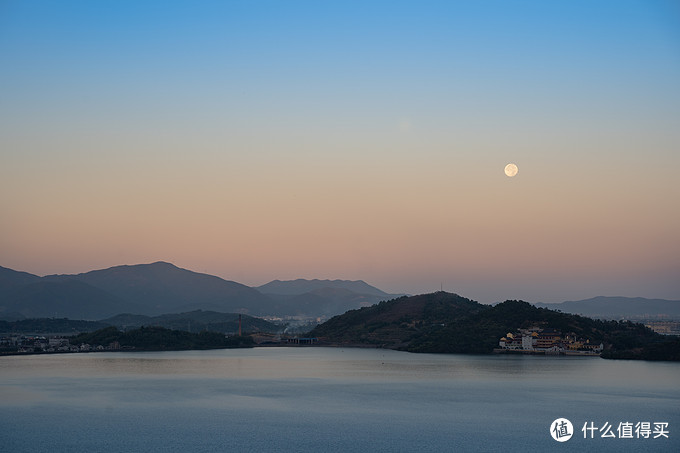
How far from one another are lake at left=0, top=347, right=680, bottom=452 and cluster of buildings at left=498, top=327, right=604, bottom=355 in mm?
19047

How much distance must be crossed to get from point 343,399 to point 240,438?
1886cm

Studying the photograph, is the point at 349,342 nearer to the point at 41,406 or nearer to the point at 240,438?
the point at 41,406

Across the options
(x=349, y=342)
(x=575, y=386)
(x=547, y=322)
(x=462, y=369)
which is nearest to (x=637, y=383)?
(x=575, y=386)

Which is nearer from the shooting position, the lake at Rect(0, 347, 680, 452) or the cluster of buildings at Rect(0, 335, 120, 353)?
the lake at Rect(0, 347, 680, 452)

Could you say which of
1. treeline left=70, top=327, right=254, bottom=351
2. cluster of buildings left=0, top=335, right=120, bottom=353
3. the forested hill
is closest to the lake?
the forested hill

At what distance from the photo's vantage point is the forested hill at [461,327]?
111125 millimetres

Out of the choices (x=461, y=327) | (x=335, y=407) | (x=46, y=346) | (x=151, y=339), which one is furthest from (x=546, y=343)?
(x=46, y=346)

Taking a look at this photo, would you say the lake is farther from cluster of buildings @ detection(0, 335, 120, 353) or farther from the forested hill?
cluster of buildings @ detection(0, 335, 120, 353)

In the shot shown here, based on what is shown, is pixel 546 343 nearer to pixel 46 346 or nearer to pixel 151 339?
pixel 151 339

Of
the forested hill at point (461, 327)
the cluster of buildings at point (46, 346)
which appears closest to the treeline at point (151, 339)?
the cluster of buildings at point (46, 346)

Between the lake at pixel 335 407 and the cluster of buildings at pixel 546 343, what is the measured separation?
19.0 meters

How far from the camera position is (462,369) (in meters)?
88.6

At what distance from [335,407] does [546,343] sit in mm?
71340

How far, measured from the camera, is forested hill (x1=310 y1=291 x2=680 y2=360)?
111 metres
